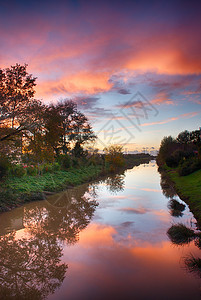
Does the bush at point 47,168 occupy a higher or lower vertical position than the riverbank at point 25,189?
higher

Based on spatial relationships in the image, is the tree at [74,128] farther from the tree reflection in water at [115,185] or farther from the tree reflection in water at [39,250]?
the tree reflection in water at [39,250]

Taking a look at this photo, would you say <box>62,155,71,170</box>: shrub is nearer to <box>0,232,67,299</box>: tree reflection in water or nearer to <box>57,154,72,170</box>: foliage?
<box>57,154,72,170</box>: foliage

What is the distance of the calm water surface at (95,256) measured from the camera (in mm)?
5168

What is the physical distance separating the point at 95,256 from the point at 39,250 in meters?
2.18

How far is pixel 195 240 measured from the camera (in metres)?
7.75

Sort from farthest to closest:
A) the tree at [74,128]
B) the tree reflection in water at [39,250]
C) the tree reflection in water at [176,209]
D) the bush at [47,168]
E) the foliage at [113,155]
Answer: the foliage at [113,155] → the tree at [74,128] → the bush at [47,168] → the tree reflection in water at [176,209] → the tree reflection in water at [39,250]

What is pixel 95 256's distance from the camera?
6984 mm

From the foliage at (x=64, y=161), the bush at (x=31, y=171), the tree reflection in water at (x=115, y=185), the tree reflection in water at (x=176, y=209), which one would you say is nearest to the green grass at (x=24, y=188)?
the bush at (x=31, y=171)

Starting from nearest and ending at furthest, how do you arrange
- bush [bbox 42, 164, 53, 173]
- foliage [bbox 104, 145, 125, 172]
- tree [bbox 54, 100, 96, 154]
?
bush [bbox 42, 164, 53, 173]
tree [bbox 54, 100, 96, 154]
foliage [bbox 104, 145, 125, 172]

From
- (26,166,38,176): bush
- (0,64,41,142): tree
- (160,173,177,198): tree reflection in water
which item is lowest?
(160,173,177,198): tree reflection in water

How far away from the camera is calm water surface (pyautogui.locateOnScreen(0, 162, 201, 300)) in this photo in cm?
517

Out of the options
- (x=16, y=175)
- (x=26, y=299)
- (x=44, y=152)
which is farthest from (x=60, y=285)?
(x=16, y=175)

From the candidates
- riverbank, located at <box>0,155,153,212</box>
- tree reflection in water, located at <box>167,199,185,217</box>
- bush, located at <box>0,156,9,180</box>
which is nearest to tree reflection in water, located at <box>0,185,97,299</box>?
riverbank, located at <box>0,155,153,212</box>

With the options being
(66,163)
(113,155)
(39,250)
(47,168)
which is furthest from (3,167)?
(113,155)
